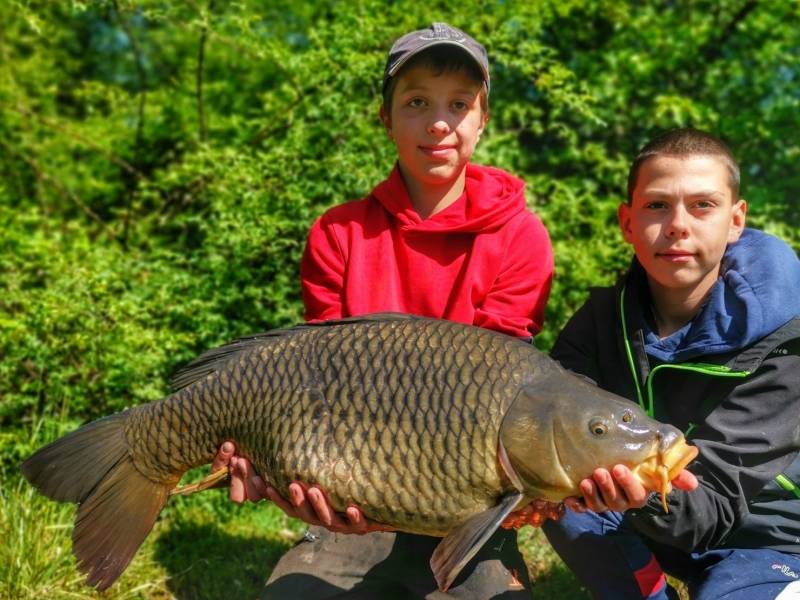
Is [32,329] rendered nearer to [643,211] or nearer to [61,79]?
[643,211]

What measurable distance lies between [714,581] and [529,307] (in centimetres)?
72

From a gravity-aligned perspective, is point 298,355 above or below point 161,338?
above

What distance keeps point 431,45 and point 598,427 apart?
1027mm

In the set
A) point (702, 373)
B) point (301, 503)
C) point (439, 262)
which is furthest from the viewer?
point (439, 262)

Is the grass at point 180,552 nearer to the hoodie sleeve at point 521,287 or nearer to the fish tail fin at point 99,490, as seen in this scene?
the fish tail fin at point 99,490

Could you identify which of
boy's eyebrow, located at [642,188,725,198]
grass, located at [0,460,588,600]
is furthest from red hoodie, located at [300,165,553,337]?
grass, located at [0,460,588,600]

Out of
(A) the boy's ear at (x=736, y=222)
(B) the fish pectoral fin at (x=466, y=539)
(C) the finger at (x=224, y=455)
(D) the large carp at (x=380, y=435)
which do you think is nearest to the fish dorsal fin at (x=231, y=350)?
(D) the large carp at (x=380, y=435)

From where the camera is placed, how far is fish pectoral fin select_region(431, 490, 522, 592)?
1.69 metres

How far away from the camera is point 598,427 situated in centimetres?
169

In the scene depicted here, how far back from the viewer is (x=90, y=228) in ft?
14.3

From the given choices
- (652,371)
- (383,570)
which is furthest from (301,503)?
(652,371)

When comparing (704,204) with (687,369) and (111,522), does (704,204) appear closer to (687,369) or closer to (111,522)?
(687,369)

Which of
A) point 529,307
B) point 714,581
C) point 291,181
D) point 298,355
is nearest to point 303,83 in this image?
point 291,181

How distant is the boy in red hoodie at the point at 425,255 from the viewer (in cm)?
225
